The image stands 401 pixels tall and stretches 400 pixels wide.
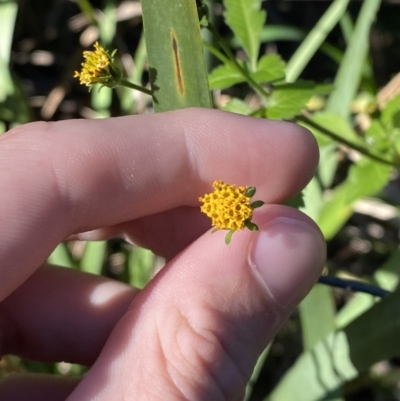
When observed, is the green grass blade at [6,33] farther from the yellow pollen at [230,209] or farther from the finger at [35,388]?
the yellow pollen at [230,209]

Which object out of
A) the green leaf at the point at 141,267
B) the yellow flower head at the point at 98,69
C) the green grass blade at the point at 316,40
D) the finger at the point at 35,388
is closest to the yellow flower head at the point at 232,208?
the yellow flower head at the point at 98,69

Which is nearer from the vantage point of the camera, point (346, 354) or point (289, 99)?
point (289, 99)

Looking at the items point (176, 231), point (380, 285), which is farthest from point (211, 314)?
point (380, 285)

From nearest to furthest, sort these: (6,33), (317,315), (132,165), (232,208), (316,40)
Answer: (232,208) < (132,165) < (317,315) < (316,40) < (6,33)

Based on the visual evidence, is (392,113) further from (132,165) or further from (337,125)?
(132,165)

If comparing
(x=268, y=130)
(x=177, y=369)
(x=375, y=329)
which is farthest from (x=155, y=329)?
(x=375, y=329)

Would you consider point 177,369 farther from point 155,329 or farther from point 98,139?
point 98,139
